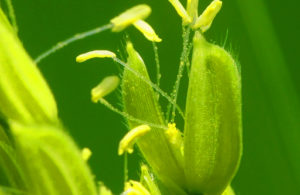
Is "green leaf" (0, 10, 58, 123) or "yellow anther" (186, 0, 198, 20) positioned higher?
"green leaf" (0, 10, 58, 123)

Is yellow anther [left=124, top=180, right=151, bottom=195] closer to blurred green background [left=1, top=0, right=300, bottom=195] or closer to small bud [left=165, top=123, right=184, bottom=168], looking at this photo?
small bud [left=165, top=123, right=184, bottom=168]

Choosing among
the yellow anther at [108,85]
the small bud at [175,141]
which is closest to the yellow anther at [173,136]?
the small bud at [175,141]

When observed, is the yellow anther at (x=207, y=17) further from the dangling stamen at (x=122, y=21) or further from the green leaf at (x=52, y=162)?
the green leaf at (x=52, y=162)

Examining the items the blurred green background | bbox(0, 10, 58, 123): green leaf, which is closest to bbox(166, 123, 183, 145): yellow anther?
bbox(0, 10, 58, 123): green leaf

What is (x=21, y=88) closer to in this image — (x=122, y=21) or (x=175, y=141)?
(x=122, y=21)

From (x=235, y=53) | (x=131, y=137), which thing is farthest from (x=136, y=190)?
(x=235, y=53)
